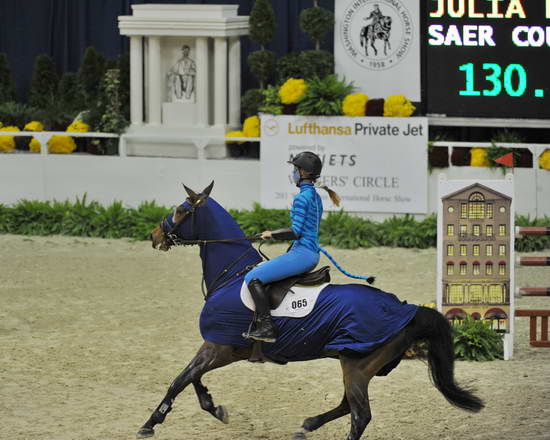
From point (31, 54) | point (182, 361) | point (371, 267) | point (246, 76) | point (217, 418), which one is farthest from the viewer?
point (31, 54)

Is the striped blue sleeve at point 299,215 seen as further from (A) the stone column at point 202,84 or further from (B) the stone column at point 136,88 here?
(B) the stone column at point 136,88

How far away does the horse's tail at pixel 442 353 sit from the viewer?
7270 millimetres

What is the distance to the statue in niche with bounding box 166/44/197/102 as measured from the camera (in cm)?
1590

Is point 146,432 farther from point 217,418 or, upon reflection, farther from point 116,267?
point 116,267

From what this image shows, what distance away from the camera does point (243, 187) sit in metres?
15.0

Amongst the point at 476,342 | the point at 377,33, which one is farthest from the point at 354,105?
the point at 476,342

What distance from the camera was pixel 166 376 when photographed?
30.0 ft

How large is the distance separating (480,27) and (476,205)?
4.91 m

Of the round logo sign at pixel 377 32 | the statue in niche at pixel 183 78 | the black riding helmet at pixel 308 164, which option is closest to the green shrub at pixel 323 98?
the round logo sign at pixel 377 32

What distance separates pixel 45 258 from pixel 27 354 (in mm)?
3936

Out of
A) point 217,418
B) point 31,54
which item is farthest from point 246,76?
point 217,418

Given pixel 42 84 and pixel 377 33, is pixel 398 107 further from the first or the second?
pixel 42 84

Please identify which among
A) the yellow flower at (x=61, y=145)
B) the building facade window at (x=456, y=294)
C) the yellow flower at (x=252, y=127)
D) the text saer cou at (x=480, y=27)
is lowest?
the building facade window at (x=456, y=294)

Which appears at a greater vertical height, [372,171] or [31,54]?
[31,54]
